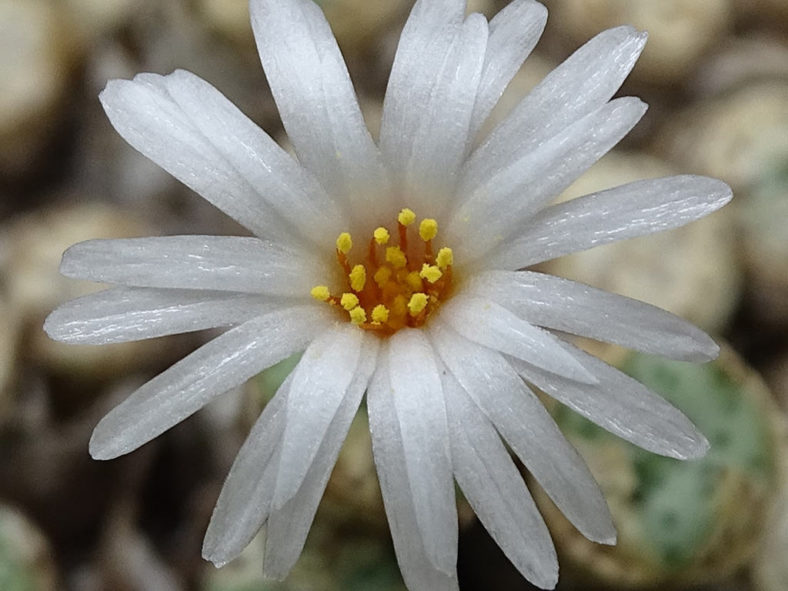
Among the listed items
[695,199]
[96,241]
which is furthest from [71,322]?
[695,199]

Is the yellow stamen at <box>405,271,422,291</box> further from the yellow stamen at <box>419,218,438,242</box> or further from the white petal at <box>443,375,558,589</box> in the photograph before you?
the white petal at <box>443,375,558,589</box>

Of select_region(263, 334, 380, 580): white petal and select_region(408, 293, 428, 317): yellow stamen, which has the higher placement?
select_region(408, 293, 428, 317): yellow stamen

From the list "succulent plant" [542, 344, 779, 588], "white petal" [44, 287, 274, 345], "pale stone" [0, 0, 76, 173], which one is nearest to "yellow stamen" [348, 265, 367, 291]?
"white petal" [44, 287, 274, 345]

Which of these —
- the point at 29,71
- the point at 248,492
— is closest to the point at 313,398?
the point at 248,492

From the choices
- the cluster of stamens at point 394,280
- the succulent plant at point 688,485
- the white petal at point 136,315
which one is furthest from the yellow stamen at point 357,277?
the succulent plant at point 688,485

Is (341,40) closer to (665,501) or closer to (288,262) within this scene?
(288,262)

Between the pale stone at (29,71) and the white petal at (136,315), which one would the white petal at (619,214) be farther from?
the pale stone at (29,71)

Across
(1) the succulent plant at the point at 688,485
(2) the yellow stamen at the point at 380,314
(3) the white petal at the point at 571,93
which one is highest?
(3) the white petal at the point at 571,93
